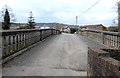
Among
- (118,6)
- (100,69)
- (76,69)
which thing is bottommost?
(76,69)

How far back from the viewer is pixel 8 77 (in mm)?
5652

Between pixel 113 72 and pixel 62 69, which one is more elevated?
pixel 113 72

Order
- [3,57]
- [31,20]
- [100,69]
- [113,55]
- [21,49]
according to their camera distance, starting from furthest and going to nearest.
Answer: [31,20] → [21,49] → [3,57] → [113,55] → [100,69]

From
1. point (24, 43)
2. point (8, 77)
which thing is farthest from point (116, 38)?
point (8, 77)

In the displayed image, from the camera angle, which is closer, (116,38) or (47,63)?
(47,63)

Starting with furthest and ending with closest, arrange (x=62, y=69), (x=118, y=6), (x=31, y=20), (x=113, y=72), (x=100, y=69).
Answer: (x=31, y=20), (x=118, y=6), (x=62, y=69), (x=100, y=69), (x=113, y=72)

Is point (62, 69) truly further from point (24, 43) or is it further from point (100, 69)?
point (24, 43)

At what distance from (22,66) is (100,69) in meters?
3.66

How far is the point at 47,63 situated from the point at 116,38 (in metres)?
5.33

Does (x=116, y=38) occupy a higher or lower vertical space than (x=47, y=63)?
higher

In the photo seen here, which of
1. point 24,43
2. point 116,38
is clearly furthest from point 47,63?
point 116,38

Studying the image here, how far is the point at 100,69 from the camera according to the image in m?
4.14

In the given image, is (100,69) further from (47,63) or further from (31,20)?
(31,20)

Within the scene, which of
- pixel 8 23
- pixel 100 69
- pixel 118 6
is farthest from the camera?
pixel 8 23
